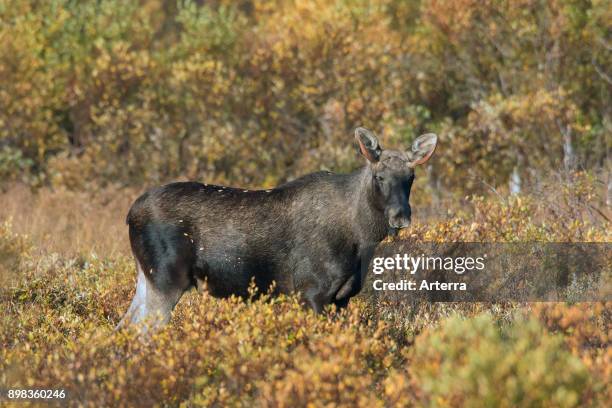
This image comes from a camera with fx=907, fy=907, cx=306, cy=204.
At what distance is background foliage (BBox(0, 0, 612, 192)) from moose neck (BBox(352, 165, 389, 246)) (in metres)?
10.5

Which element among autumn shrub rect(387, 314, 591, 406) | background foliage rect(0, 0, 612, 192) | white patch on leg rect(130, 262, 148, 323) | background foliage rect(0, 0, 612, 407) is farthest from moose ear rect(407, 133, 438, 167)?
background foliage rect(0, 0, 612, 192)

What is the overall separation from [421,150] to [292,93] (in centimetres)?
1251

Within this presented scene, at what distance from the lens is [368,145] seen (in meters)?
7.97

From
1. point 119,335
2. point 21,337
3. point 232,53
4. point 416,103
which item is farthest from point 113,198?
point 119,335

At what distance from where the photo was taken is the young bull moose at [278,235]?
7.79 m

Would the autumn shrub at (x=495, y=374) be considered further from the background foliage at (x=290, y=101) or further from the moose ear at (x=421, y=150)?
the background foliage at (x=290, y=101)

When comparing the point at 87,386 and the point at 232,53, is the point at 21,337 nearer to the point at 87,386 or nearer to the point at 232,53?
the point at 87,386

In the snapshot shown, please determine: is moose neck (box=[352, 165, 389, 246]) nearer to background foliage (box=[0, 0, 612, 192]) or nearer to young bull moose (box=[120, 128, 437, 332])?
young bull moose (box=[120, 128, 437, 332])

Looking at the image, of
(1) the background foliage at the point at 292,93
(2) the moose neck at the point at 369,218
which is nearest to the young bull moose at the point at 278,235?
(2) the moose neck at the point at 369,218

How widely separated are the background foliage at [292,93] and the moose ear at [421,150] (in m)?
10.4

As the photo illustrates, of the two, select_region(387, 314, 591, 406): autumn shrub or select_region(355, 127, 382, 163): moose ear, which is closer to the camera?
select_region(387, 314, 591, 406): autumn shrub

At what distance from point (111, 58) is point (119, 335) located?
1472cm

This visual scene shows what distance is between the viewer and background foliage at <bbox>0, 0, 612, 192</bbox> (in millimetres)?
19297

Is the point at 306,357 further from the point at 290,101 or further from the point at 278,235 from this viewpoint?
the point at 290,101
